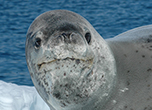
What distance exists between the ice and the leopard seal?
335 cm

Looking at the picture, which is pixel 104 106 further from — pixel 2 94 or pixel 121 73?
pixel 2 94

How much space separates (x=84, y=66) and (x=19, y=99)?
3962 millimetres

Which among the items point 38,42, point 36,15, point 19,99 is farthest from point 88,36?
point 36,15

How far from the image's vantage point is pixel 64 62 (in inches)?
85.5

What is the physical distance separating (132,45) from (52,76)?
99 cm

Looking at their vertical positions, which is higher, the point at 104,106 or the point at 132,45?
the point at 132,45

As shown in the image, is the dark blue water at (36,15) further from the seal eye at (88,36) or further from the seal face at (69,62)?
→ the seal eye at (88,36)

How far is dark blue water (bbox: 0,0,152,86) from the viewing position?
439 inches

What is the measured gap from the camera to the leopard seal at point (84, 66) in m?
2.19

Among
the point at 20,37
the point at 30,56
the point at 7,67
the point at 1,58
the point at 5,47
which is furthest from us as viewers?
the point at 20,37

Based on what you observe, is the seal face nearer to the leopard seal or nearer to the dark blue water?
the leopard seal

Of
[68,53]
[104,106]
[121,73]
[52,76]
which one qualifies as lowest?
[104,106]

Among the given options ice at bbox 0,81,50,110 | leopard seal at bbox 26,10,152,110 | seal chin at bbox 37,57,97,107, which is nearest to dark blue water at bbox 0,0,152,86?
ice at bbox 0,81,50,110

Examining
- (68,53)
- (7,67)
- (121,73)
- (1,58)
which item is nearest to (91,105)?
(121,73)
